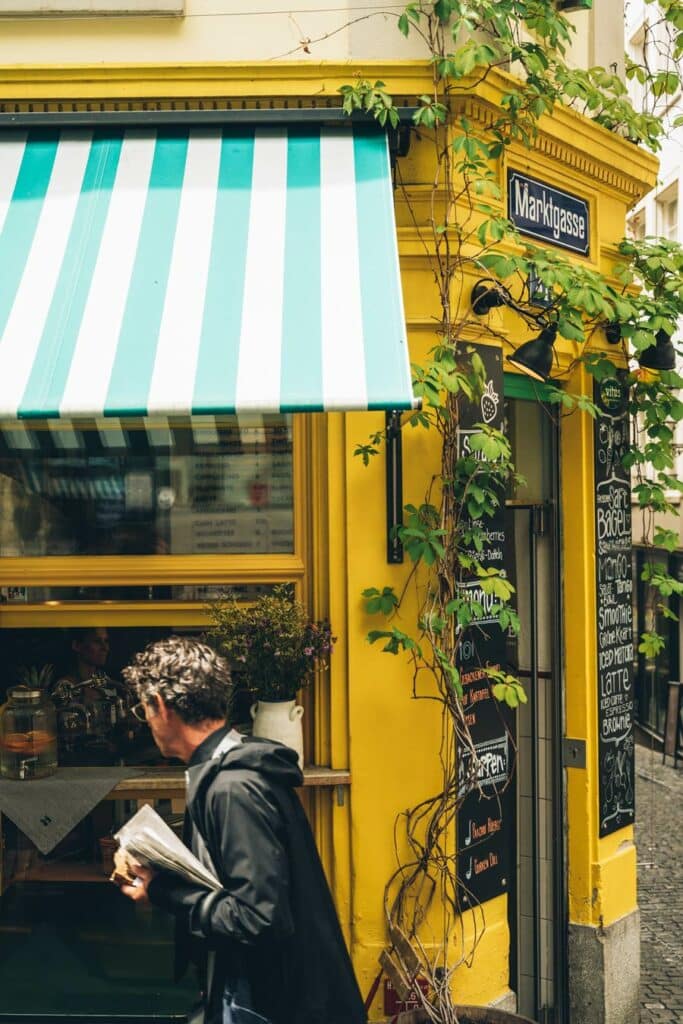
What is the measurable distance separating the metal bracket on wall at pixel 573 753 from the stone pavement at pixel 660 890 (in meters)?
1.51

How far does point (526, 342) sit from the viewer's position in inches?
219

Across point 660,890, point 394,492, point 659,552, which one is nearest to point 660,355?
point 394,492

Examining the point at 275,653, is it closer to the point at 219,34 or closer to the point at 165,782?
the point at 165,782

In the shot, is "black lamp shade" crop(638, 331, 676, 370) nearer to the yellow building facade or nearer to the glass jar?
the yellow building facade

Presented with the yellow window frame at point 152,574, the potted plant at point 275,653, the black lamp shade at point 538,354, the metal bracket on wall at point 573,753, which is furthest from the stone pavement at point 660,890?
the black lamp shade at point 538,354

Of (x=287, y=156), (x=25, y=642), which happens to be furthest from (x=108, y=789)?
(x=287, y=156)

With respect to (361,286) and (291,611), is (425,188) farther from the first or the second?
(291,611)

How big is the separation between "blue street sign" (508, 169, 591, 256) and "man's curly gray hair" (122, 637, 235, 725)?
3.14 meters

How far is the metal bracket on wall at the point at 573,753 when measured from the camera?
6227 mm

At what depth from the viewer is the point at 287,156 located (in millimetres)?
4863

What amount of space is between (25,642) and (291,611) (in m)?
1.31

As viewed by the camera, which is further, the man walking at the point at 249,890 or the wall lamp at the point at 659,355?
the wall lamp at the point at 659,355

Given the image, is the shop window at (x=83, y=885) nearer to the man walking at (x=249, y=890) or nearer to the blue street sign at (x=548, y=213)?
the man walking at (x=249, y=890)

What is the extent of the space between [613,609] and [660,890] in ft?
12.0
